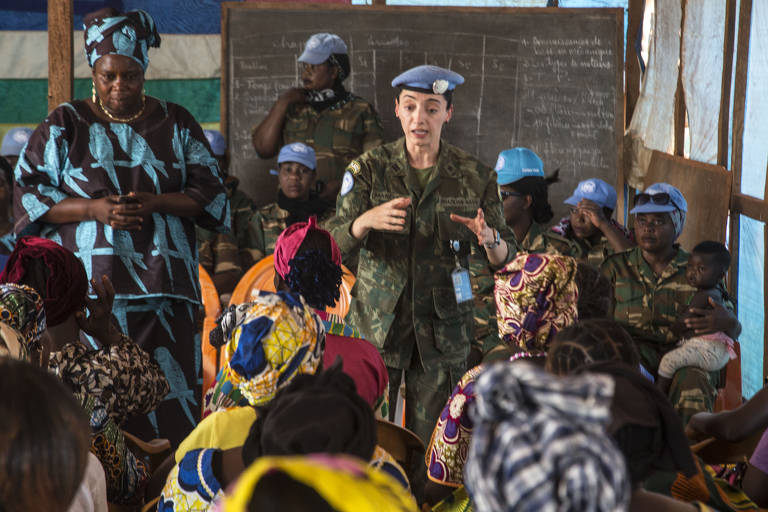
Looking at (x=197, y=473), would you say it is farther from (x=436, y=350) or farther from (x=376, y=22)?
(x=376, y=22)

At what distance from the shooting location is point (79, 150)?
331cm

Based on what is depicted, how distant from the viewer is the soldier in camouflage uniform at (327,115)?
20.6ft

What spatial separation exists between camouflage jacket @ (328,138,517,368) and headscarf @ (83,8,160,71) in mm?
926

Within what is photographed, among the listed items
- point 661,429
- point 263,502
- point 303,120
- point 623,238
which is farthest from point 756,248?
point 263,502

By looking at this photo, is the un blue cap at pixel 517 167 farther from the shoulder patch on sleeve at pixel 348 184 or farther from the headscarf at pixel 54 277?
the headscarf at pixel 54 277

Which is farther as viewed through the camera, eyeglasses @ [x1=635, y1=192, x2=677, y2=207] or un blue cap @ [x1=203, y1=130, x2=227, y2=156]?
un blue cap @ [x1=203, y1=130, x2=227, y2=156]

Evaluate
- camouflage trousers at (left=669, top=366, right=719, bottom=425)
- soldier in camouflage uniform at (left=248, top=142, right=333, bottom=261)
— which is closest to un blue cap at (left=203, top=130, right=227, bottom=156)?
soldier in camouflage uniform at (left=248, top=142, right=333, bottom=261)

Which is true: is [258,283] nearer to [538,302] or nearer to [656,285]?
[656,285]

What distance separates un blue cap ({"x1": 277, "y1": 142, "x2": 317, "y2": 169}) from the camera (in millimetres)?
5898

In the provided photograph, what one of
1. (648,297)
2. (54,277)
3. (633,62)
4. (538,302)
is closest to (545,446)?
(538,302)

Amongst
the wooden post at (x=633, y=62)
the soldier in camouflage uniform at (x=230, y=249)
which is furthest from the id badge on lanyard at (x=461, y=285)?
the wooden post at (x=633, y=62)

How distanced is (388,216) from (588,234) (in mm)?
2419

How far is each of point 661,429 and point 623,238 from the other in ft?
13.0

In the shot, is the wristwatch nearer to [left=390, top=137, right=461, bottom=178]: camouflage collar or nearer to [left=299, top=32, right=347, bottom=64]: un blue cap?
[left=390, top=137, right=461, bottom=178]: camouflage collar
